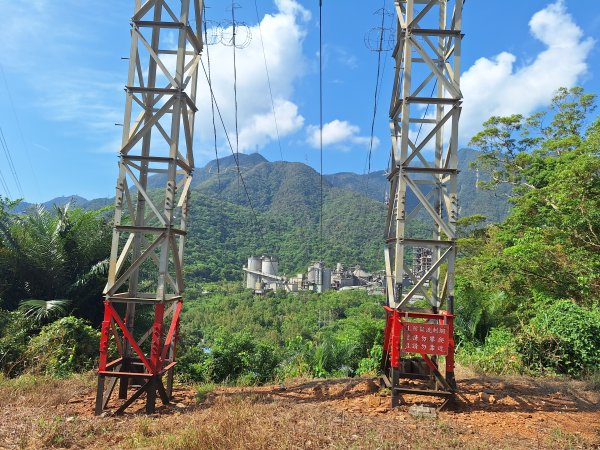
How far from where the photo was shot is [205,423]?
17.5 feet

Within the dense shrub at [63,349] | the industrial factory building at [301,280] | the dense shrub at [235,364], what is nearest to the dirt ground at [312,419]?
the dense shrub at [235,364]

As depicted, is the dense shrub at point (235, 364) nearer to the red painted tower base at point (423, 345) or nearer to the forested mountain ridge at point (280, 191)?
the red painted tower base at point (423, 345)

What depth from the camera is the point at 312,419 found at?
568 cm

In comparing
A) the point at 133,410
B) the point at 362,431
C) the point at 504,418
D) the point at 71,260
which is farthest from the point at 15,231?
the point at 504,418

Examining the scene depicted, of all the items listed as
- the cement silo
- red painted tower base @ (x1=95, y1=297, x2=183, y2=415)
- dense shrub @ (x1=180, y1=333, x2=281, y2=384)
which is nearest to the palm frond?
dense shrub @ (x1=180, y1=333, x2=281, y2=384)

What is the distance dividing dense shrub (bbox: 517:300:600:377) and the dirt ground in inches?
73.4

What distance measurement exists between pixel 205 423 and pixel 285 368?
5390 millimetres

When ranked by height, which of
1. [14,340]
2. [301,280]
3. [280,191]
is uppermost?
[280,191]

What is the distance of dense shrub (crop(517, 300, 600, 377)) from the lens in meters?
9.73

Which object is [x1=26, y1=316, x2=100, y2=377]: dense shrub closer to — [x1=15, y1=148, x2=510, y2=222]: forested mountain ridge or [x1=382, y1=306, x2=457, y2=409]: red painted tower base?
[x1=382, y1=306, x2=457, y2=409]: red painted tower base

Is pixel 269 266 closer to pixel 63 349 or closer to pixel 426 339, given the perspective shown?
pixel 63 349

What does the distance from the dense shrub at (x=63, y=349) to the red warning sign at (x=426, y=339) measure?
23.4ft

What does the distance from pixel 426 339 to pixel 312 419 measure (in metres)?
2.29

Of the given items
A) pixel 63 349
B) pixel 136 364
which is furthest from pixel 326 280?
pixel 136 364
